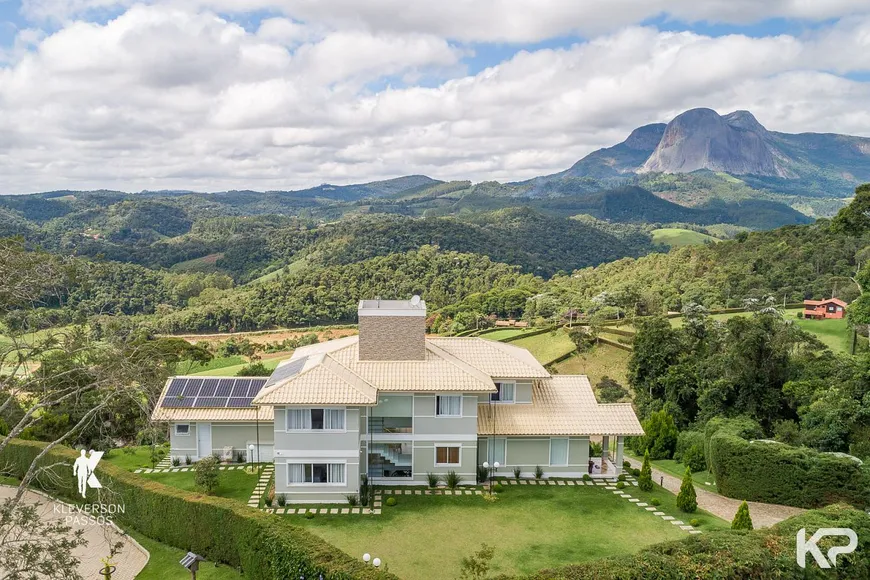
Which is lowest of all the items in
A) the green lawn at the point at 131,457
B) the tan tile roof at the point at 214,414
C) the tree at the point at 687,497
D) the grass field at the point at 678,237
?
the green lawn at the point at 131,457

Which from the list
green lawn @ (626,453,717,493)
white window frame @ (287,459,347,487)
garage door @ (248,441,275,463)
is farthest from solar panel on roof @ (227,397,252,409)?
green lawn @ (626,453,717,493)

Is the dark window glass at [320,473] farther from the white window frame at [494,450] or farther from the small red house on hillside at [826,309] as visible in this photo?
the small red house on hillside at [826,309]

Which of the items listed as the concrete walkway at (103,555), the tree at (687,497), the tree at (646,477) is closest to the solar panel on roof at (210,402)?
the concrete walkway at (103,555)

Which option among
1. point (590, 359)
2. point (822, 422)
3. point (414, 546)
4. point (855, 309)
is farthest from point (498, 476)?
point (590, 359)

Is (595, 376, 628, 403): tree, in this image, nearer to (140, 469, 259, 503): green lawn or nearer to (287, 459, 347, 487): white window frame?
(287, 459, 347, 487): white window frame

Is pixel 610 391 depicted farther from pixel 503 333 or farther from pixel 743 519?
pixel 743 519

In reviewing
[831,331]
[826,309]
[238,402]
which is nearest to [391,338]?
[238,402]
